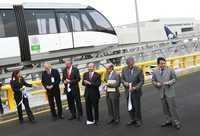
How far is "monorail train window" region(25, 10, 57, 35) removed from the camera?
1856cm

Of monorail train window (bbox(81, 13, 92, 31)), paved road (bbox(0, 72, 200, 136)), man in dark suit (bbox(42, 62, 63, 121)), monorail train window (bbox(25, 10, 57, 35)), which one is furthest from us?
monorail train window (bbox(81, 13, 92, 31))

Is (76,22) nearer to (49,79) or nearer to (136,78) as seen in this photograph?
(49,79)

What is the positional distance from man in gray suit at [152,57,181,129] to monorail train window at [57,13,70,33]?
1138cm

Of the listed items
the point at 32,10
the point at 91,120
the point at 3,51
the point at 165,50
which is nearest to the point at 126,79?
the point at 91,120

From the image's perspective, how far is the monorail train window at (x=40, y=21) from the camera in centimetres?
1856

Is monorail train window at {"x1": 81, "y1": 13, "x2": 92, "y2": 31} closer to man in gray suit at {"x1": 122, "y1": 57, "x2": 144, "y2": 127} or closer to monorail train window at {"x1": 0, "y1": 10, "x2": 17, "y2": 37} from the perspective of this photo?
monorail train window at {"x1": 0, "y1": 10, "x2": 17, "y2": 37}

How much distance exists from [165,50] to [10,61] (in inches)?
381

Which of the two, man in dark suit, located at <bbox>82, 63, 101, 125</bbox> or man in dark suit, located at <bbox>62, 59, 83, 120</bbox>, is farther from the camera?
man in dark suit, located at <bbox>62, 59, 83, 120</bbox>

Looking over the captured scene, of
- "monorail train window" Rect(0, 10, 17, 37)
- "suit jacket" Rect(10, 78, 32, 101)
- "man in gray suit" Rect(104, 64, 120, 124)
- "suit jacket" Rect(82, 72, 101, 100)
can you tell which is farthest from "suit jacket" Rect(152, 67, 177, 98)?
"monorail train window" Rect(0, 10, 17, 37)

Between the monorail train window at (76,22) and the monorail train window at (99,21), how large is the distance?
0.93m

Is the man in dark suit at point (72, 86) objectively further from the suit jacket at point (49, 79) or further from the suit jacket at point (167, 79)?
the suit jacket at point (167, 79)

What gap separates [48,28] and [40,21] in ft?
1.70

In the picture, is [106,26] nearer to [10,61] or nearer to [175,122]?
[10,61]

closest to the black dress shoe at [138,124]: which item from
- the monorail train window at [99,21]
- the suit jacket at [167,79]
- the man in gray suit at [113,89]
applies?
the man in gray suit at [113,89]
